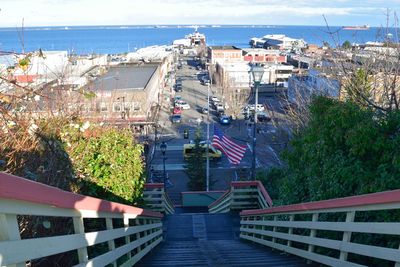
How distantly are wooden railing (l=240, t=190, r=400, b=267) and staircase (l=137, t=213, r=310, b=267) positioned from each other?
0.36m

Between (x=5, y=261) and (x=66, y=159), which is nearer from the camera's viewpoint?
(x=5, y=261)

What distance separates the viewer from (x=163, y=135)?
35656 millimetres

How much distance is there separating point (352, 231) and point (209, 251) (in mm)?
3774

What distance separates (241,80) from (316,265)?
181ft

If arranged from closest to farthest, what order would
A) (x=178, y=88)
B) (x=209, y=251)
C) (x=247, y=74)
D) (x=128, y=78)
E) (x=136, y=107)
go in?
(x=209, y=251), (x=136, y=107), (x=128, y=78), (x=247, y=74), (x=178, y=88)

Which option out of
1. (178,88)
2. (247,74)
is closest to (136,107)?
(178,88)

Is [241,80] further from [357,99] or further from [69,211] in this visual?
[69,211]

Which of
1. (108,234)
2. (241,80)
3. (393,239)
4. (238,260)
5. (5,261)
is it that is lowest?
(238,260)

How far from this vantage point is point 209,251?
6863mm

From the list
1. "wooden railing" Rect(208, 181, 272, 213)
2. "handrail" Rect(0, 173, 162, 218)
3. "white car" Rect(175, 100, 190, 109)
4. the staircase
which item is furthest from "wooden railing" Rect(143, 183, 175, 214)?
"white car" Rect(175, 100, 190, 109)

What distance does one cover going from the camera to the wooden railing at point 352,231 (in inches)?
112

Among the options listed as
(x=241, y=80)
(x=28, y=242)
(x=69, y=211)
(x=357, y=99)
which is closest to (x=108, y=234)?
(x=69, y=211)

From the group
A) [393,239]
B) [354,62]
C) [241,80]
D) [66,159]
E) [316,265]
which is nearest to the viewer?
[393,239]

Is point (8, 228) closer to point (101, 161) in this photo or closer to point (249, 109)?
point (101, 161)
